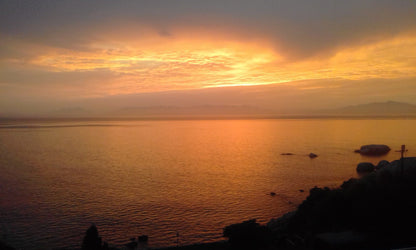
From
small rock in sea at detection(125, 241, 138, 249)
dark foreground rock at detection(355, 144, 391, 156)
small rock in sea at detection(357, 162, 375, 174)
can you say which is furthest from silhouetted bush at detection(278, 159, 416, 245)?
dark foreground rock at detection(355, 144, 391, 156)

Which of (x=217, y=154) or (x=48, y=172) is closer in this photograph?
(x=48, y=172)

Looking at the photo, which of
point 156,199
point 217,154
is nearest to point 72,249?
point 156,199

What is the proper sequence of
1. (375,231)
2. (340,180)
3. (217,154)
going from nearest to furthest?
(375,231) < (340,180) < (217,154)

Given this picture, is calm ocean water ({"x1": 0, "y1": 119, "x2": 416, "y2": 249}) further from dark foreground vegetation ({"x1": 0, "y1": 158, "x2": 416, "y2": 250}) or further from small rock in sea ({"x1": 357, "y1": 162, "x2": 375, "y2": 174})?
dark foreground vegetation ({"x1": 0, "y1": 158, "x2": 416, "y2": 250})

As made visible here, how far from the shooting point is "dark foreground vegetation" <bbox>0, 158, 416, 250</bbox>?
15523 mm

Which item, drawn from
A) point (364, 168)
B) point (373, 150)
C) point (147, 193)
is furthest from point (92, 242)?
point (373, 150)

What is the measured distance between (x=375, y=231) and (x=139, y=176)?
1356 inches

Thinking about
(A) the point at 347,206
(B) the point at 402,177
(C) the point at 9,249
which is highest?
(B) the point at 402,177

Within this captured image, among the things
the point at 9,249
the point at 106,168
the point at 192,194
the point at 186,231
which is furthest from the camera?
the point at 106,168

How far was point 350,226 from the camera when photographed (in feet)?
58.3

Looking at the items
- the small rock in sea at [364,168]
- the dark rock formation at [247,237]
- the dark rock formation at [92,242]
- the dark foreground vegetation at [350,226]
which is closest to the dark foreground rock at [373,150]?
the small rock in sea at [364,168]

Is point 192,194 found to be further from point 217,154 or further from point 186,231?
point 217,154

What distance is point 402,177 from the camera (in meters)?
21.1

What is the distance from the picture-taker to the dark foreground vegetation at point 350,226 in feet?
50.9
